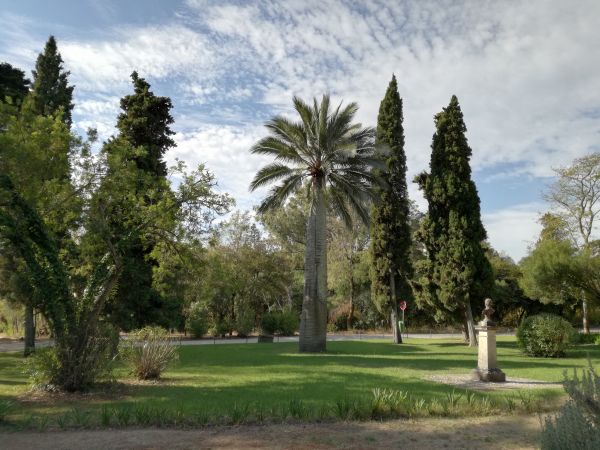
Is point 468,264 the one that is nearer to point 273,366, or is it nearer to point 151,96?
point 273,366

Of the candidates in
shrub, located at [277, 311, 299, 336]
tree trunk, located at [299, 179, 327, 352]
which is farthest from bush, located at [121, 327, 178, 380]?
shrub, located at [277, 311, 299, 336]

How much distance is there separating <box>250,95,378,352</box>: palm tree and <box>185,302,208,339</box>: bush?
49.0 ft

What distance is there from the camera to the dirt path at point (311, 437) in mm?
6199

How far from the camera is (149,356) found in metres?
12.0

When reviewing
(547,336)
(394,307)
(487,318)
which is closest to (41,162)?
(487,318)

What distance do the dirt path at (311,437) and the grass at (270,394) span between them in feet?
1.34

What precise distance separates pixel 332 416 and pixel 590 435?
444 centimetres

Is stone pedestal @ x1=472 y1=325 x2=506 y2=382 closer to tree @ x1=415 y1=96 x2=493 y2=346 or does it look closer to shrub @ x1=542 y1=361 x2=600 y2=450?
shrub @ x1=542 y1=361 x2=600 y2=450

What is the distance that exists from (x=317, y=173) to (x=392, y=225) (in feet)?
26.0

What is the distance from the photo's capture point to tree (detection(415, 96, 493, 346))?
24.9 metres

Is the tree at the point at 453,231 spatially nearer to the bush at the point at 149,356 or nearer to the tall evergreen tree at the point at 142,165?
the tall evergreen tree at the point at 142,165

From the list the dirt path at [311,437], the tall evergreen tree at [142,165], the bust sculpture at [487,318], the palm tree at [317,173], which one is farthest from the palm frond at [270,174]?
the dirt path at [311,437]

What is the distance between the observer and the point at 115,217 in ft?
46.7

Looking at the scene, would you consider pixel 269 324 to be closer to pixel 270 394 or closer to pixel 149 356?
pixel 149 356
